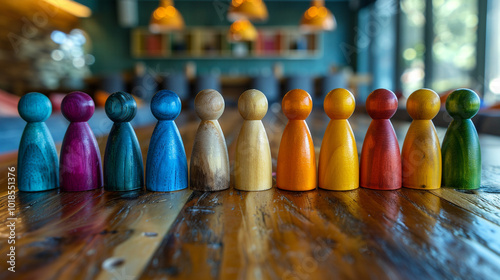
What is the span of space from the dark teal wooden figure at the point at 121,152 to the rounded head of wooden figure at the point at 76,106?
5 centimetres

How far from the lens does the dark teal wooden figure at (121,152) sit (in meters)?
0.55

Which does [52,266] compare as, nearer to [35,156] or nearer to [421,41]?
[35,156]

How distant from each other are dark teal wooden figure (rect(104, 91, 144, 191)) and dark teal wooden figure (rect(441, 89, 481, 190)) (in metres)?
0.48

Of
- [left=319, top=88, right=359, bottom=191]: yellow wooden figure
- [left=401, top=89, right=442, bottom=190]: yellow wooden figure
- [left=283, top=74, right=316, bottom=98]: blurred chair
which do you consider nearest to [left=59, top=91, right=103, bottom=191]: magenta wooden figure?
[left=319, top=88, right=359, bottom=191]: yellow wooden figure

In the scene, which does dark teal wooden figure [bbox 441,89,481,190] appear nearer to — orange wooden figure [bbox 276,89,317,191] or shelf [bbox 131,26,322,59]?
orange wooden figure [bbox 276,89,317,191]

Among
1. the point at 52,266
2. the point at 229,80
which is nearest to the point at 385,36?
the point at 229,80

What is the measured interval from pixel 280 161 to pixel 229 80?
482 cm

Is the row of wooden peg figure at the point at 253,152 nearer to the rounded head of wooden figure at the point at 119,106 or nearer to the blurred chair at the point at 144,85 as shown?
the rounded head of wooden figure at the point at 119,106

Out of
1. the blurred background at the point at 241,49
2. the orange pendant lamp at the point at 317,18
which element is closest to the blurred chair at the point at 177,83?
the blurred background at the point at 241,49

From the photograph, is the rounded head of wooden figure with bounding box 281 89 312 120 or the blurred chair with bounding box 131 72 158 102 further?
the blurred chair with bounding box 131 72 158 102

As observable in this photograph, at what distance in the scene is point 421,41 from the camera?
5199 mm

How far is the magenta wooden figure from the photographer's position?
22.0 inches

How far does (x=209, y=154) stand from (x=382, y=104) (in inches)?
10.8

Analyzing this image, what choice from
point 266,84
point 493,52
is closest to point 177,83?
point 266,84
